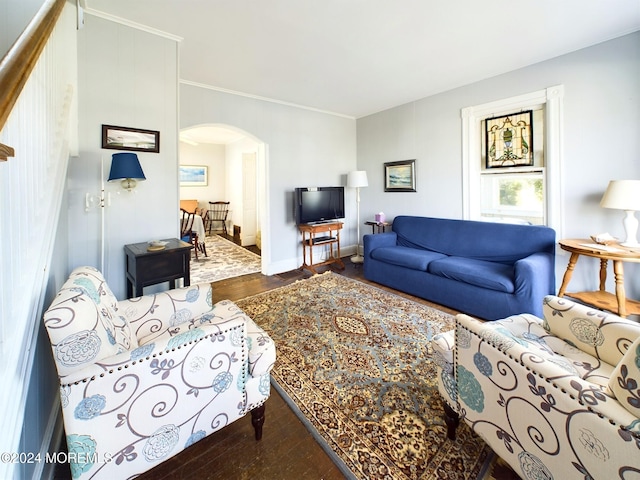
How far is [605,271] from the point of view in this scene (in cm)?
271

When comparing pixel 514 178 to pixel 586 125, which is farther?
pixel 514 178

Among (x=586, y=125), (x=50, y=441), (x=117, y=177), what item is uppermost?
(x=586, y=125)

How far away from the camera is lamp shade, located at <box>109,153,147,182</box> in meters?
2.31

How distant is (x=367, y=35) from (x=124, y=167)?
95.9 inches

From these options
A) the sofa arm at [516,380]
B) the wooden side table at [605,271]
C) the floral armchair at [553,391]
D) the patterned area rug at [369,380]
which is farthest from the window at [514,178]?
the sofa arm at [516,380]

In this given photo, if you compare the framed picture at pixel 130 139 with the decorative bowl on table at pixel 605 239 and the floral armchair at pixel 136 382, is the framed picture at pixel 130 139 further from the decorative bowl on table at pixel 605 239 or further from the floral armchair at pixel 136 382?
the decorative bowl on table at pixel 605 239

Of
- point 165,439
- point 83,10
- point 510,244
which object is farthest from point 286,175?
point 165,439

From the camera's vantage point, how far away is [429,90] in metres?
4.01

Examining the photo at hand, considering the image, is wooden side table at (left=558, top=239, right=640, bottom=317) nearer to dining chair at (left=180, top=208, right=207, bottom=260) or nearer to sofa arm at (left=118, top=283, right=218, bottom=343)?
sofa arm at (left=118, top=283, right=218, bottom=343)

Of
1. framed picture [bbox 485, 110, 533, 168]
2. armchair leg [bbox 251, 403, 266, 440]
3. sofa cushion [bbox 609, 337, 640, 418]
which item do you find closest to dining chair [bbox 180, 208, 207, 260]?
armchair leg [bbox 251, 403, 266, 440]

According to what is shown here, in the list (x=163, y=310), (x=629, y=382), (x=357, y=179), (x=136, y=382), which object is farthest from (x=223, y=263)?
(x=629, y=382)

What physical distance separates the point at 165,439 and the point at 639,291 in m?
4.02

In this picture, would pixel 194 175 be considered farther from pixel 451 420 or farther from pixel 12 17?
pixel 451 420

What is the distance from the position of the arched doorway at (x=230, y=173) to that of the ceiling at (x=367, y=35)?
10.2 feet
